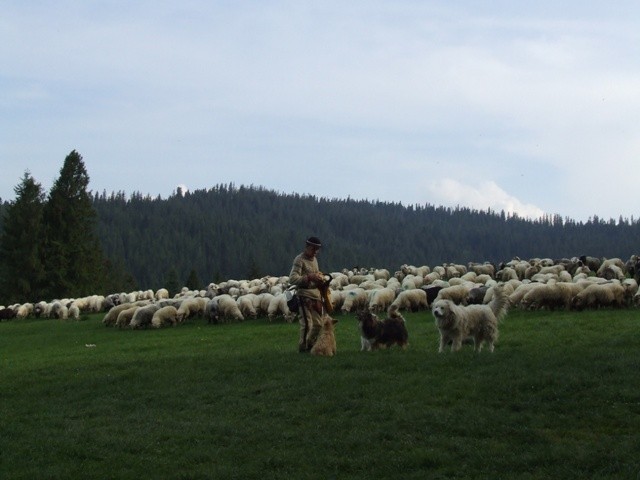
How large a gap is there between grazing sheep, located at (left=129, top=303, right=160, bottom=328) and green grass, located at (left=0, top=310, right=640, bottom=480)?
14.2 metres

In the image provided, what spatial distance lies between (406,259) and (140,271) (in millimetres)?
68078

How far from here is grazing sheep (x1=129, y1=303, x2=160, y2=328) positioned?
33.1 metres

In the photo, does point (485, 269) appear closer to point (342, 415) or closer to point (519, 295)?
Result: point (519, 295)

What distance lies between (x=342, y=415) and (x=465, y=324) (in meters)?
5.14

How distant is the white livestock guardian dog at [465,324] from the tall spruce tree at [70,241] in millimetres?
49507

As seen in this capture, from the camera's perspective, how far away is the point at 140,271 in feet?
498

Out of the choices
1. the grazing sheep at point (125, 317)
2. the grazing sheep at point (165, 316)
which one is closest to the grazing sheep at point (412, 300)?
the grazing sheep at point (165, 316)

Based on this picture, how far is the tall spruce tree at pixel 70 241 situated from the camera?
62.0 metres

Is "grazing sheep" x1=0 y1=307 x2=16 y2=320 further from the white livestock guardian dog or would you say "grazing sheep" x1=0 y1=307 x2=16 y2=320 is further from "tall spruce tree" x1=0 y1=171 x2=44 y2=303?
the white livestock guardian dog

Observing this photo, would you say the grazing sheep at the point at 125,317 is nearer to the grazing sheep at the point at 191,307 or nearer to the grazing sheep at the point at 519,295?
the grazing sheep at the point at 191,307

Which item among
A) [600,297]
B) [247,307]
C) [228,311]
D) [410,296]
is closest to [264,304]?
[247,307]

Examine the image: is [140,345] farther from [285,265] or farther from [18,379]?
[285,265]

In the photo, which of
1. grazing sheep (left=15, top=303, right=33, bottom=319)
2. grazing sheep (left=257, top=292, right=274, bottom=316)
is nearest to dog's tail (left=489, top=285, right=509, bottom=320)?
grazing sheep (left=257, top=292, right=274, bottom=316)

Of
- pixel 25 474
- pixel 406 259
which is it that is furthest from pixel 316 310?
pixel 406 259
